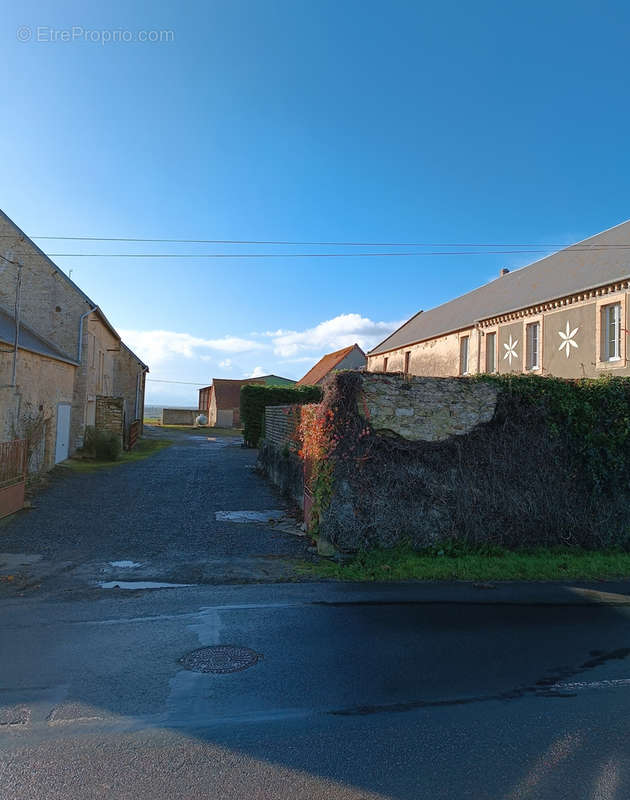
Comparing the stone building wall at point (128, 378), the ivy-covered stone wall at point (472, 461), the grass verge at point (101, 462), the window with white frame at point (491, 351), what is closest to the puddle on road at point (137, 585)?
the ivy-covered stone wall at point (472, 461)

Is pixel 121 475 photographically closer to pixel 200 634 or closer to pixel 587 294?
pixel 200 634

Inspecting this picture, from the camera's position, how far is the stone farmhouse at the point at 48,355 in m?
15.8

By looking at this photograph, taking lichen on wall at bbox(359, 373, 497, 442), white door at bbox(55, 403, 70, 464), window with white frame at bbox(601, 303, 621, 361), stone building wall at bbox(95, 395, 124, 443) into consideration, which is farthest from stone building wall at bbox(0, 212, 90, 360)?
window with white frame at bbox(601, 303, 621, 361)

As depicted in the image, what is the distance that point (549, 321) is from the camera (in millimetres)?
21297

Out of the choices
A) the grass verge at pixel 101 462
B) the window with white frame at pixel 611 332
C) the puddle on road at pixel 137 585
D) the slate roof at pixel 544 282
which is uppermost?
the slate roof at pixel 544 282

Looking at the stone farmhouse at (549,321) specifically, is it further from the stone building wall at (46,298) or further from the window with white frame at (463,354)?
the stone building wall at (46,298)

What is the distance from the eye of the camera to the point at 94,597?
6480 millimetres

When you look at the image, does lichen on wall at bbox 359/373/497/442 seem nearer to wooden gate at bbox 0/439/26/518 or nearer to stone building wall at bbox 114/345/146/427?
wooden gate at bbox 0/439/26/518

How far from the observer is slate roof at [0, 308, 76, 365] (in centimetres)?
1575

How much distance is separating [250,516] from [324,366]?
132 ft

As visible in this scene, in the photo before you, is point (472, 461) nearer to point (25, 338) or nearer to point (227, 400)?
point (25, 338)

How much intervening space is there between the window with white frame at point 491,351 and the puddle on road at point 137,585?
20756 mm

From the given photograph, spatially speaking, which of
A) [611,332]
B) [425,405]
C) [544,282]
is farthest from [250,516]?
[544,282]

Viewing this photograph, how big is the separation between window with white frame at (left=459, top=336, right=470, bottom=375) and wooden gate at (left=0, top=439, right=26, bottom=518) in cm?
2083
